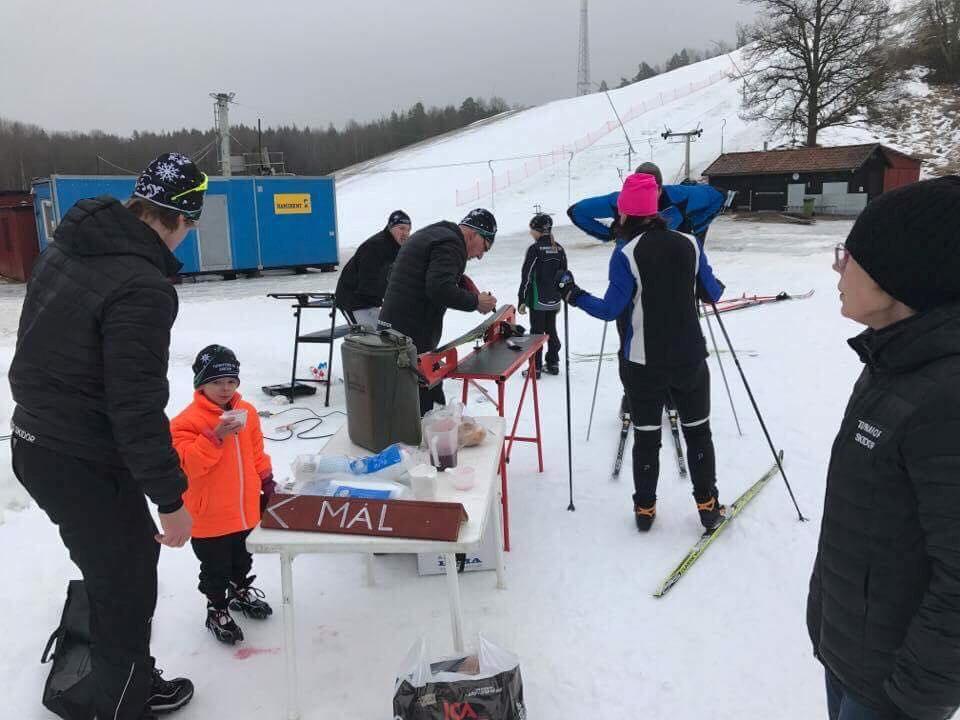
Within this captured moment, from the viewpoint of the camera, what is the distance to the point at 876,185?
92.8ft

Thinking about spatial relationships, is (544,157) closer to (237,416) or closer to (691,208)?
(691,208)

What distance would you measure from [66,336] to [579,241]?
22124mm

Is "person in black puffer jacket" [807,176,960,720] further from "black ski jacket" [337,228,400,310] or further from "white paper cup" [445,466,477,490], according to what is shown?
"black ski jacket" [337,228,400,310]

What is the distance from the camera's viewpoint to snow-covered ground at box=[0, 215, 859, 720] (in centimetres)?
270

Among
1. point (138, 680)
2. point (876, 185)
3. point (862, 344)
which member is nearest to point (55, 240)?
point (138, 680)

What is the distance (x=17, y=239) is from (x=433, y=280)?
60.8 feet

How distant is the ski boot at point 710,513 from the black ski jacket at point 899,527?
2301mm

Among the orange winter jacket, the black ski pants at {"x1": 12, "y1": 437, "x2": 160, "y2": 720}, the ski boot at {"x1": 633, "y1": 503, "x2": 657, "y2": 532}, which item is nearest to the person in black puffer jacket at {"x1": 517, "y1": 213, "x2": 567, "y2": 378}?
the ski boot at {"x1": 633, "y1": 503, "x2": 657, "y2": 532}

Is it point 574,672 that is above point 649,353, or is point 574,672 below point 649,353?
below

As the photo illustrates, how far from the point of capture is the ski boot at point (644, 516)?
3979 mm

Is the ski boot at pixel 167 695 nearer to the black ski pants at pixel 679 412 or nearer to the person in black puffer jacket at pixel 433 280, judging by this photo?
the person in black puffer jacket at pixel 433 280

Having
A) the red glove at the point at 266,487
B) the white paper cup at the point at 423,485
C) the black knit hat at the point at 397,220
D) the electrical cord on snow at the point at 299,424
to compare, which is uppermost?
the black knit hat at the point at 397,220

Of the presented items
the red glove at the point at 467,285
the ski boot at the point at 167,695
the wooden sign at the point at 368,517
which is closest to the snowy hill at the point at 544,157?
the red glove at the point at 467,285

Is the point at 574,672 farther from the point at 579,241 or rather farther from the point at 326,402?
the point at 579,241
